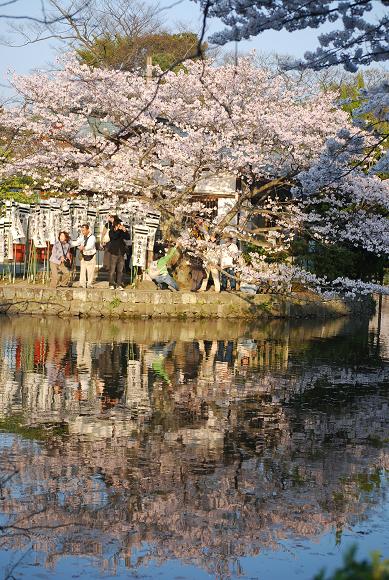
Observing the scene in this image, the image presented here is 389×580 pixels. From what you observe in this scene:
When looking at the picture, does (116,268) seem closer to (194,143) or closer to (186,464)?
(194,143)

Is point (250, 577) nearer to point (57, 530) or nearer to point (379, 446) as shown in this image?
point (57, 530)

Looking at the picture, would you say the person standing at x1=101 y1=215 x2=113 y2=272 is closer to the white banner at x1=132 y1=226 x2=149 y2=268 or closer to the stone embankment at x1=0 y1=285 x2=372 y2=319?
the white banner at x1=132 y1=226 x2=149 y2=268

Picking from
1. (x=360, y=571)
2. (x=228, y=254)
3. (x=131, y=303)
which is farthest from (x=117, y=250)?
(x=360, y=571)

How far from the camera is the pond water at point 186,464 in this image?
5965mm

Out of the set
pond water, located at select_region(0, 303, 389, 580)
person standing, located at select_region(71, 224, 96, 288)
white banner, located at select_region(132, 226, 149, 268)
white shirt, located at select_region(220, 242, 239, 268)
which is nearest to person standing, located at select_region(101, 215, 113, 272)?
person standing, located at select_region(71, 224, 96, 288)

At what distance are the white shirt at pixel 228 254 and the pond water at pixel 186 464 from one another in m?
9.57

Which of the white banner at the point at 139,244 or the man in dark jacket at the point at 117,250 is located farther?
the man in dark jacket at the point at 117,250

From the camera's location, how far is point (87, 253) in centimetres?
2492

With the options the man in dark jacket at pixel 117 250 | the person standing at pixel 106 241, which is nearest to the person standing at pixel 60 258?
the person standing at pixel 106 241

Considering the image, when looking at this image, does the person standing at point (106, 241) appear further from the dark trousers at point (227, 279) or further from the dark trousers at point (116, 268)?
the dark trousers at point (227, 279)

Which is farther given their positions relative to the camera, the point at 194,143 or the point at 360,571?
the point at 194,143

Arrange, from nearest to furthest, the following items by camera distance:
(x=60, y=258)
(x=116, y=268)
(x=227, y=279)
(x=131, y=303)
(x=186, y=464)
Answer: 1. (x=186, y=464)
2. (x=131, y=303)
3. (x=60, y=258)
4. (x=116, y=268)
5. (x=227, y=279)

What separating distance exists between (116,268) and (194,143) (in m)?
3.94

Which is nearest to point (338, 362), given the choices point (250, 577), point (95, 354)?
point (95, 354)
